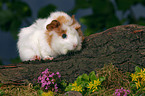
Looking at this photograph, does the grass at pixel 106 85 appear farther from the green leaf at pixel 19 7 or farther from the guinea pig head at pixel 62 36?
the green leaf at pixel 19 7

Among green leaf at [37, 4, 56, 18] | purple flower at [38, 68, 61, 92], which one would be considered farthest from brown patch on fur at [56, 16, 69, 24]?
green leaf at [37, 4, 56, 18]

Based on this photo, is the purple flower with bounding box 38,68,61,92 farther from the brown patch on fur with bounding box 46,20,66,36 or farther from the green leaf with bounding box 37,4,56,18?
the green leaf with bounding box 37,4,56,18

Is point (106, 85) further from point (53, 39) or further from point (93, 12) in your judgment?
point (93, 12)

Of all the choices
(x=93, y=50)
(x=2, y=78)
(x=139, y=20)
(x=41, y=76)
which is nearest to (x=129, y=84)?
(x=93, y=50)

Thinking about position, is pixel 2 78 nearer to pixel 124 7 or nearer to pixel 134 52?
pixel 134 52

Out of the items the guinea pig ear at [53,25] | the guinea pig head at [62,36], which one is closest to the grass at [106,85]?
the guinea pig head at [62,36]

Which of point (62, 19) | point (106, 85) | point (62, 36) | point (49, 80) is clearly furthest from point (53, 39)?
point (106, 85)
